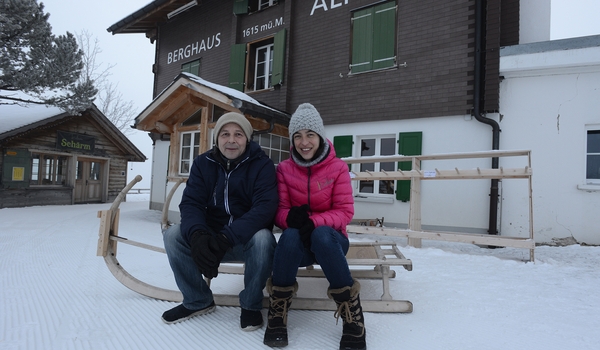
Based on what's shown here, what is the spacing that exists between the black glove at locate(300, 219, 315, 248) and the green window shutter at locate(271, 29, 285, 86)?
23.7 ft

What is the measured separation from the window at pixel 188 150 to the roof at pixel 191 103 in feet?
1.65

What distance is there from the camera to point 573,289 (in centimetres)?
291

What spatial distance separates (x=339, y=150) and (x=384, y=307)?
5442 mm

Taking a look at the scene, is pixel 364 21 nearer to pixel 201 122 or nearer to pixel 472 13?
pixel 472 13

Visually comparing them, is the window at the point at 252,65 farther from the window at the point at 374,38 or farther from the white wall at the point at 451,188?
the white wall at the point at 451,188

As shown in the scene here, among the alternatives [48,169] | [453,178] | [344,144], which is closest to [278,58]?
[344,144]

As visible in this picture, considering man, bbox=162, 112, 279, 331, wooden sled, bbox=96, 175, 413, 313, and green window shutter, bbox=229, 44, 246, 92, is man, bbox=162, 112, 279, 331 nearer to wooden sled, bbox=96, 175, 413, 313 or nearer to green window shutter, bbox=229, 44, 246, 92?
wooden sled, bbox=96, 175, 413, 313

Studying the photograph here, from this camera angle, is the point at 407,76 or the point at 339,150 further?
the point at 339,150

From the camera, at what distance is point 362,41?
7.34 m

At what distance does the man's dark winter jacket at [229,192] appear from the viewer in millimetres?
2018

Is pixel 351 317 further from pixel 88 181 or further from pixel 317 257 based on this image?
pixel 88 181

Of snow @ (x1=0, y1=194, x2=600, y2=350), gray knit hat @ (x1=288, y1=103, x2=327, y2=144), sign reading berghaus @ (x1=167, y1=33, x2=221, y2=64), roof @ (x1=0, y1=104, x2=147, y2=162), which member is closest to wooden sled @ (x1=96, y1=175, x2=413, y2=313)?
snow @ (x1=0, y1=194, x2=600, y2=350)

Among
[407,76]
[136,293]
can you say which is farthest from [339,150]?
[136,293]

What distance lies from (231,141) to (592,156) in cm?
624
